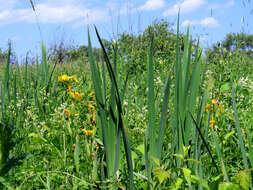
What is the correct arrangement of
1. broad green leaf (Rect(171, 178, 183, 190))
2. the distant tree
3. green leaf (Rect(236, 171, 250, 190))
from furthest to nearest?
1. the distant tree
2. broad green leaf (Rect(171, 178, 183, 190))
3. green leaf (Rect(236, 171, 250, 190))

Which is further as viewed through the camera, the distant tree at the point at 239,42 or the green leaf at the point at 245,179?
the distant tree at the point at 239,42

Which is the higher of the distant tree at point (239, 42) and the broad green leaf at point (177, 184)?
the distant tree at point (239, 42)

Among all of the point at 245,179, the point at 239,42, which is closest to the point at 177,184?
the point at 245,179

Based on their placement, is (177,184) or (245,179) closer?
(245,179)

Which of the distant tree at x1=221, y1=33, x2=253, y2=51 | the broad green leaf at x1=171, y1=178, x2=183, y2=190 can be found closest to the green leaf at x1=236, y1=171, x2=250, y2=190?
the broad green leaf at x1=171, y1=178, x2=183, y2=190

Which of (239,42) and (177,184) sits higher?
(239,42)

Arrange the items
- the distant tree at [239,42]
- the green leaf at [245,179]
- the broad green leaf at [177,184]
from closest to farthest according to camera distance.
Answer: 1. the green leaf at [245,179]
2. the broad green leaf at [177,184]
3. the distant tree at [239,42]

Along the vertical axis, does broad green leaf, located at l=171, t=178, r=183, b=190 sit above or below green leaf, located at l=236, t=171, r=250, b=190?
below

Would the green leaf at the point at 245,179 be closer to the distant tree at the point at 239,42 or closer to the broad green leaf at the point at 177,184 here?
the broad green leaf at the point at 177,184

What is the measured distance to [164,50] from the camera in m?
6.59

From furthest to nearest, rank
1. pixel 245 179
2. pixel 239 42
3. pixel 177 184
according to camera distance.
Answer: pixel 239 42, pixel 177 184, pixel 245 179

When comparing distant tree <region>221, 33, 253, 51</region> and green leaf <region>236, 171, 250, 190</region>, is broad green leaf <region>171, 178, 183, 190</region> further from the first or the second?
distant tree <region>221, 33, 253, 51</region>

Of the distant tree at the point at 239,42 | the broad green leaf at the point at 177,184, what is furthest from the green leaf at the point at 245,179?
the distant tree at the point at 239,42

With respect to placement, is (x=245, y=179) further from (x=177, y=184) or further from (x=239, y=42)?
(x=239, y=42)
